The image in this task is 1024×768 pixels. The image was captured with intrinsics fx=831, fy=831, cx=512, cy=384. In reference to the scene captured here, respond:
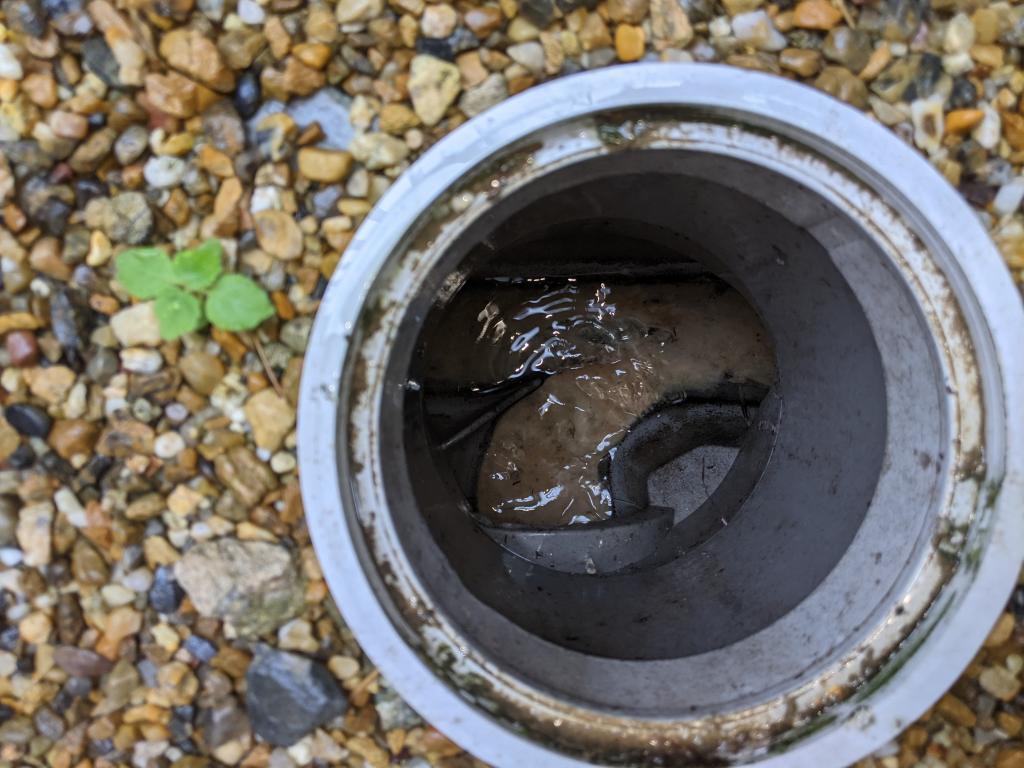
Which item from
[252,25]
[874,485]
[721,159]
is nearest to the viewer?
[252,25]

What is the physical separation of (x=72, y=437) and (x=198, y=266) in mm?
329

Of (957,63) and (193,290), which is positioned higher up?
(957,63)

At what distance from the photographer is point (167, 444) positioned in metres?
1.29

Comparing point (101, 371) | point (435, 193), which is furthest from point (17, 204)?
point (435, 193)

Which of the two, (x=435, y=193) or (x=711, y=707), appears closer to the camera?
(x=435, y=193)

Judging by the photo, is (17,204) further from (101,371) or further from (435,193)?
(435,193)

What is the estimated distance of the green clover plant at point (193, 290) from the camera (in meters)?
1.24

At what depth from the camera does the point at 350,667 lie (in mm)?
1339

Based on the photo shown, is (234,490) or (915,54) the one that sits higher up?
(915,54)

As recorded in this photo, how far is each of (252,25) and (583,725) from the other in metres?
1.21

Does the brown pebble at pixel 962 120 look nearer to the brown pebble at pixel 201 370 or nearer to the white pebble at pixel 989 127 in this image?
the white pebble at pixel 989 127

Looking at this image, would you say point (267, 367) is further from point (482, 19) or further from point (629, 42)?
point (629, 42)

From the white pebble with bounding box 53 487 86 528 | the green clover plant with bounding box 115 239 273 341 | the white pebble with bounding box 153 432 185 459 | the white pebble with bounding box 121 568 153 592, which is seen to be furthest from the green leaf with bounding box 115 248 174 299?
the white pebble with bounding box 121 568 153 592

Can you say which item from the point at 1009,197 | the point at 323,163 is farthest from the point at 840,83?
the point at 323,163
